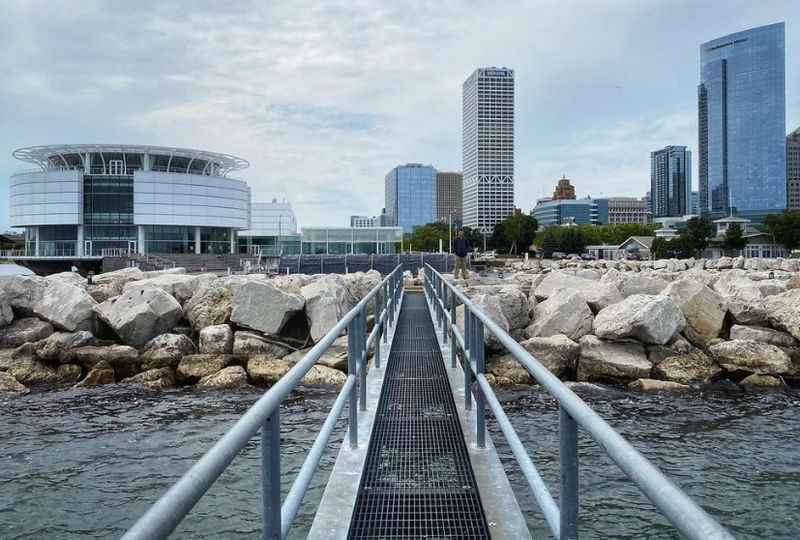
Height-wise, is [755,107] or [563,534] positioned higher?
[755,107]

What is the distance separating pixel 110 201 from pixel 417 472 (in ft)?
259

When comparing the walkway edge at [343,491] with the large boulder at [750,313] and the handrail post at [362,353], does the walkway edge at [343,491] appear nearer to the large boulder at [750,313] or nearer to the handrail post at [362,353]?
the handrail post at [362,353]

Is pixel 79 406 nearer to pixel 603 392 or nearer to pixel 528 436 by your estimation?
pixel 528 436

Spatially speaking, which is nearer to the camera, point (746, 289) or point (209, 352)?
point (209, 352)

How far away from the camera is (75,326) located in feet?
44.2

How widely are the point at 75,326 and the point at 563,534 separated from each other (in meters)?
13.8

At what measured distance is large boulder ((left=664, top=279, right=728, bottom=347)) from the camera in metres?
12.9

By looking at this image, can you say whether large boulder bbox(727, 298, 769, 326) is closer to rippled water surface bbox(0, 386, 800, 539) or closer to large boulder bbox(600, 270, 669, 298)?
large boulder bbox(600, 270, 669, 298)

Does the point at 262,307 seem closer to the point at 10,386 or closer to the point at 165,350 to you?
the point at 165,350

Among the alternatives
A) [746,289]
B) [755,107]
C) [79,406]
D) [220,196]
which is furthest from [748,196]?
[79,406]

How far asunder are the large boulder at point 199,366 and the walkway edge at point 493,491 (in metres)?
7.43

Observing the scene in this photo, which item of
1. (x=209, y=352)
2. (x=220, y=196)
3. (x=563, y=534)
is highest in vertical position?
(x=220, y=196)

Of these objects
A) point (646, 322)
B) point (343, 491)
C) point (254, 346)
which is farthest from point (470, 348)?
point (254, 346)

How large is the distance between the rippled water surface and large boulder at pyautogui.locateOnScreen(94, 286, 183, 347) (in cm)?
223
